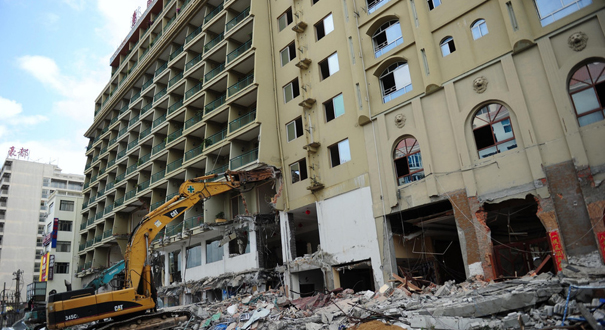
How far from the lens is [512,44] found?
1814 centimetres

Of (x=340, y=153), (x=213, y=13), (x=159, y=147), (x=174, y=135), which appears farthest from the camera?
(x=159, y=147)

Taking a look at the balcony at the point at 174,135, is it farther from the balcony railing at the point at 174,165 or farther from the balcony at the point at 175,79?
the balcony at the point at 175,79

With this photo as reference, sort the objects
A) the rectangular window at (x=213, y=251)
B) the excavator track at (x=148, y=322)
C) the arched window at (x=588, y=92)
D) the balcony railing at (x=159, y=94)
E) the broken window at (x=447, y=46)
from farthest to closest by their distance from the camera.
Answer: the balcony railing at (x=159, y=94) < the rectangular window at (x=213, y=251) < the broken window at (x=447, y=46) < the excavator track at (x=148, y=322) < the arched window at (x=588, y=92)

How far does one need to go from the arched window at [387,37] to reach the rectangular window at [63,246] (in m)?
63.9

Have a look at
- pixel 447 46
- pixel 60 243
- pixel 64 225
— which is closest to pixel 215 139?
pixel 447 46

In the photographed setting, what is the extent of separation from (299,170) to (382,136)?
288 inches

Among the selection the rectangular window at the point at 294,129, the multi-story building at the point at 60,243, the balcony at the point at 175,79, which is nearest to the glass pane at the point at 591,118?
the rectangular window at the point at 294,129

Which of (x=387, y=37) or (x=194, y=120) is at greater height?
(x=194, y=120)

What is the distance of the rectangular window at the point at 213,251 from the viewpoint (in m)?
33.0

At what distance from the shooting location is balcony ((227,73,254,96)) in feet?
105

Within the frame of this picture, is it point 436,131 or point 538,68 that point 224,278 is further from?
point 538,68

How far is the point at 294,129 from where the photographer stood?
2919cm

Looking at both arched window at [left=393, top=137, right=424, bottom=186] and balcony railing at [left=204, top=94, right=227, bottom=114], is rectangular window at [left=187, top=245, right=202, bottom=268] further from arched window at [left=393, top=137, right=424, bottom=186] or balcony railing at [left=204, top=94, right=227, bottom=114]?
arched window at [left=393, top=137, right=424, bottom=186]

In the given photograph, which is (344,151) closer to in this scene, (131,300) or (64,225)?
(131,300)
